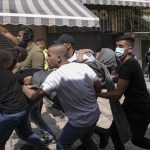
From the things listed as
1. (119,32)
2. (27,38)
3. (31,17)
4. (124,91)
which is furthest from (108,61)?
(119,32)

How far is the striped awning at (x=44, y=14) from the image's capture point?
827 cm

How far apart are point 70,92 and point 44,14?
4.87 meters

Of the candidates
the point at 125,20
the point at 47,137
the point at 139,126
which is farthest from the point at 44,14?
the point at 125,20

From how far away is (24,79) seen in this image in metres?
4.38

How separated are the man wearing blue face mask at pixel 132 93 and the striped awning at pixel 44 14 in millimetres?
3765

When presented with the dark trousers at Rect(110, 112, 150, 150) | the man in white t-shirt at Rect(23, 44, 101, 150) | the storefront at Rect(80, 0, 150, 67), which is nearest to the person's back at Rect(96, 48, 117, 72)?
the dark trousers at Rect(110, 112, 150, 150)

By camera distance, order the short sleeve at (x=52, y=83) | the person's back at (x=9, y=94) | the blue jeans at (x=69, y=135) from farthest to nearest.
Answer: the person's back at (x=9, y=94) < the blue jeans at (x=69, y=135) < the short sleeve at (x=52, y=83)

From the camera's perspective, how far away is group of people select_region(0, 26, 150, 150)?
397cm

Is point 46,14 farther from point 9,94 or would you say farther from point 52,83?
point 52,83

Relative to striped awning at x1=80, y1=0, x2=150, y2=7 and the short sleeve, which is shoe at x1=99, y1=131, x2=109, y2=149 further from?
striped awning at x1=80, y1=0, x2=150, y2=7

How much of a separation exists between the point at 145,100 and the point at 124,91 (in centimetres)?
28

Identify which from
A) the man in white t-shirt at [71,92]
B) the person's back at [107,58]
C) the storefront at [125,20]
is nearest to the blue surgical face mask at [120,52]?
the person's back at [107,58]

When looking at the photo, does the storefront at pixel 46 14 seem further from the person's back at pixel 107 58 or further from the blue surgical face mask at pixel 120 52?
the blue surgical face mask at pixel 120 52

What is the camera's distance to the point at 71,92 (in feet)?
13.0
